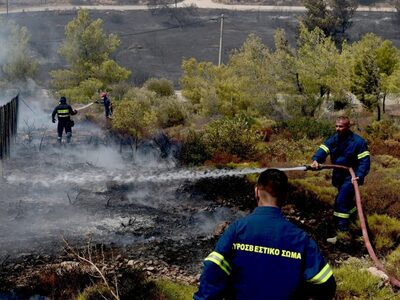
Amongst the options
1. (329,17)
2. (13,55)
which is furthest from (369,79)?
(329,17)

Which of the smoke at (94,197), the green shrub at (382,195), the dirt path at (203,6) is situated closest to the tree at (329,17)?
the dirt path at (203,6)

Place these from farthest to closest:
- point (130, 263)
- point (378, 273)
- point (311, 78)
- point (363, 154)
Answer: point (311, 78), point (363, 154), point (130, 263), point (378, 273)

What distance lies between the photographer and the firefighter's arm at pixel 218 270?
9.16ft

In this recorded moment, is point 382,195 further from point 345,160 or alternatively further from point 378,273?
point 378,273

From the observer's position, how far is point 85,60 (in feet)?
77.9

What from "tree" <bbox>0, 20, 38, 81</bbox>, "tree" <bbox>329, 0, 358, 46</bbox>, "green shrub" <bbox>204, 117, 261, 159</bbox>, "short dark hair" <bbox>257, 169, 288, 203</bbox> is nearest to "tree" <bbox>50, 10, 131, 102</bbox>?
"tree" <bbox>0, 20, 38, 81</bbox>

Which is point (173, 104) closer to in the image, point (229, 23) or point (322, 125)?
point (322, 125)

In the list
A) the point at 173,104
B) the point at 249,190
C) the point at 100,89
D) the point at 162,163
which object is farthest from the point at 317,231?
the point at 100,89

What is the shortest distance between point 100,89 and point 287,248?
21.3 metres

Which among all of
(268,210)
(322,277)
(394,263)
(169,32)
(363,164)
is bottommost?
(394,263)

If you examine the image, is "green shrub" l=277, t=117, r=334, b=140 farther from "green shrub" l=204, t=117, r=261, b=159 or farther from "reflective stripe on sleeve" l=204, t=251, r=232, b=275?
"reflective stripe on sleeve" l=204, t=251, r=232, b=275

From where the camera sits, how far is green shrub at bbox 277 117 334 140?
14.4m

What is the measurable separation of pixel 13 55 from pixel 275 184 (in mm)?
25954

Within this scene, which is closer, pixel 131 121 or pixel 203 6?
pixel 131 121
